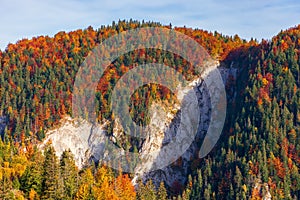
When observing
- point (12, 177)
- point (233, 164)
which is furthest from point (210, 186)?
point (12, 177)

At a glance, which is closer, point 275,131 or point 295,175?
point 295,175

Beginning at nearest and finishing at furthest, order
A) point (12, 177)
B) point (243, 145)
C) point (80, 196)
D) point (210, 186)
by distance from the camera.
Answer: point (80, 196), point (12, 177), point (210, 186), point (243, 145)

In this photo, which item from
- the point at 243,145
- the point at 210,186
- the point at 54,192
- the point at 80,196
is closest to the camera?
the point at 54,192

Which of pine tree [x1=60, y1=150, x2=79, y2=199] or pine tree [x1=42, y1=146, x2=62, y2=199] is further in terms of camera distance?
pine tree [x1=60, y1=150, x2=79, y2=199]

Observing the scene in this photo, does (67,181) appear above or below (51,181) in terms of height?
above

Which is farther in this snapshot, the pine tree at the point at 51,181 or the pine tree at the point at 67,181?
the pine tree at the point at 67,181

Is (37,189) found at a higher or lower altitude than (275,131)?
lower

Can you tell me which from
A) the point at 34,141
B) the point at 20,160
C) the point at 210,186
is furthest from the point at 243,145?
the point at 20,160

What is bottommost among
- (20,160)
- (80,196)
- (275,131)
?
(80,196)

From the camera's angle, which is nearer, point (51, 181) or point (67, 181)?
point (51, 181)

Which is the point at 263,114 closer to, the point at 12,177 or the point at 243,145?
the point at 243,145
